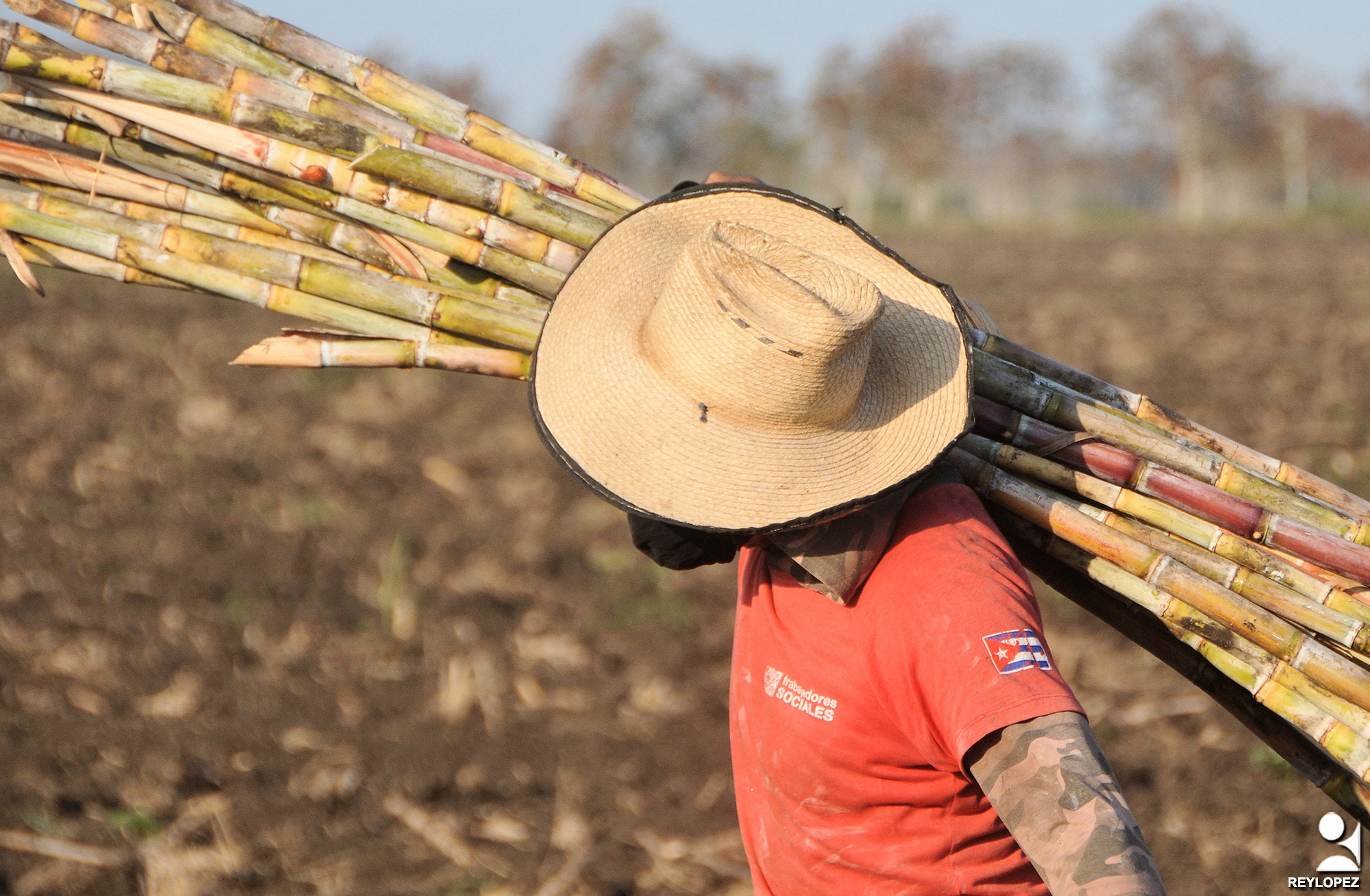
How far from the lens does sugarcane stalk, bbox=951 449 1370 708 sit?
1.78 m

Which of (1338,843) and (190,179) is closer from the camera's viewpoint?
(190,179)

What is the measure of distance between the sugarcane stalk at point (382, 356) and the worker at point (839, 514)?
0.40 m

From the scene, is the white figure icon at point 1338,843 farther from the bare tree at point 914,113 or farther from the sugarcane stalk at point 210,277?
the bare tree at point 914,113

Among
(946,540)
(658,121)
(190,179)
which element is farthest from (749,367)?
(658,121)

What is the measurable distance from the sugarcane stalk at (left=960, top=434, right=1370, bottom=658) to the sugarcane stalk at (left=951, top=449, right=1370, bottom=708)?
25mm

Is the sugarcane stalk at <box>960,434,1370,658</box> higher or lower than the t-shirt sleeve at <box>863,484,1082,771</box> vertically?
higher

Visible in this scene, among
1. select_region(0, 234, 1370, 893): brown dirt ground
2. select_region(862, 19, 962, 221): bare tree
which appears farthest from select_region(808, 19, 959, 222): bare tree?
select_region(0, 234, 1370, 893): brown dirt ground

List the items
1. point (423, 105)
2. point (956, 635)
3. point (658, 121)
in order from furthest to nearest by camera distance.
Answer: point (658, 121), point (423, 105), point (956, 635)

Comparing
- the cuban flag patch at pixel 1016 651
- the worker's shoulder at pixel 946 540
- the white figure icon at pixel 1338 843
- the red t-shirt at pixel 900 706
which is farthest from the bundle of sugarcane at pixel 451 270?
the white figure icon at pixel 1338 843

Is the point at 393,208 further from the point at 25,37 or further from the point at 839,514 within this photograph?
the point at 839,514

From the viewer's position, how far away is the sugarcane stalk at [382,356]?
82.6 inches

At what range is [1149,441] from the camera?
1.96 meters

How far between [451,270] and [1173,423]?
4.58 feet

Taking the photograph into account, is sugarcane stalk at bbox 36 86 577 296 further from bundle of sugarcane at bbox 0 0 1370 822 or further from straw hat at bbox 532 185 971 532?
straw hat at bbox 532 185 971 532
